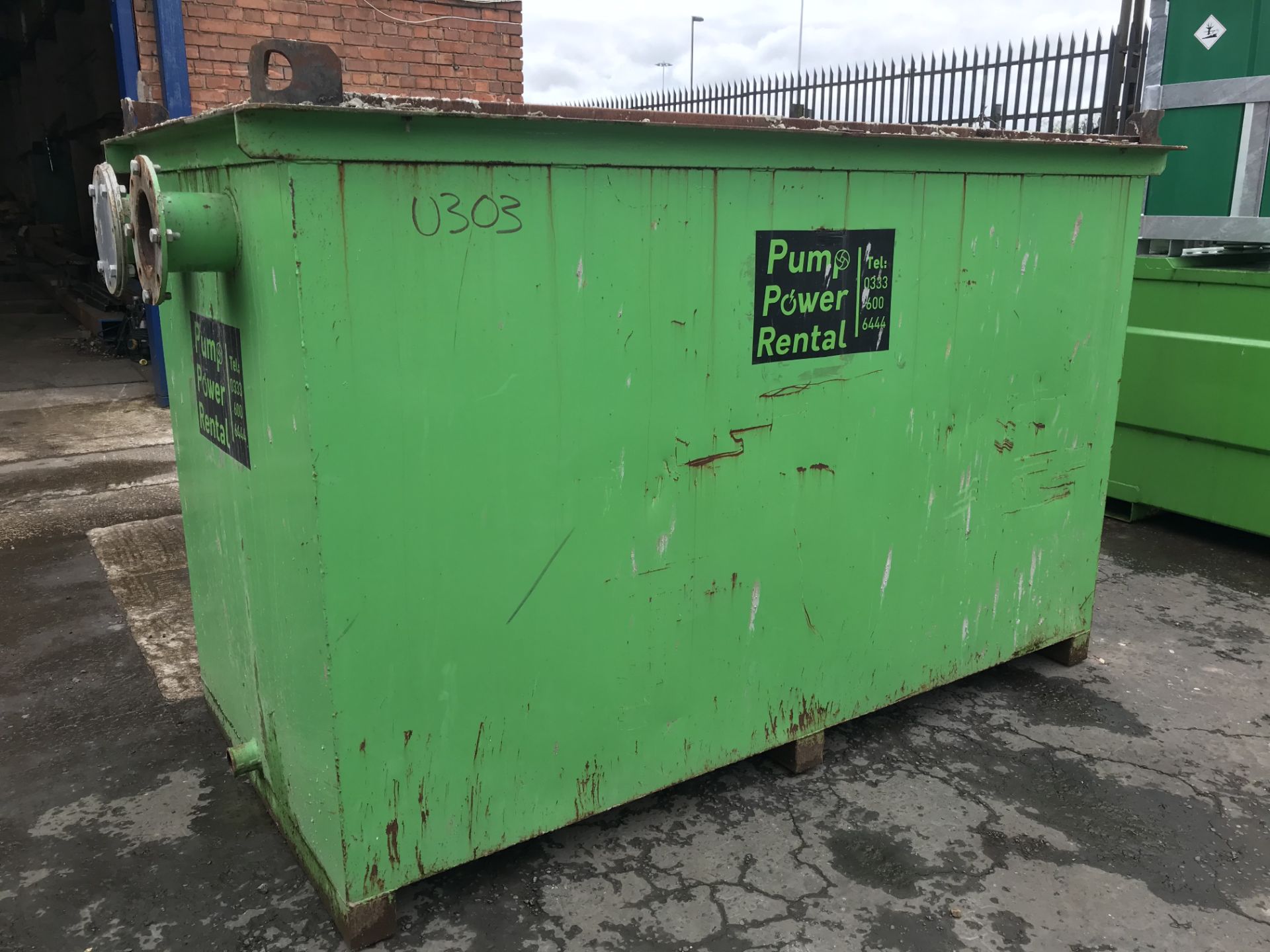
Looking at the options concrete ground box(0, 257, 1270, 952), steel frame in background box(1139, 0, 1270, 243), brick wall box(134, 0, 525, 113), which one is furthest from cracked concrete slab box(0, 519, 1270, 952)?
brick wall box(134, 0, 525, 113)

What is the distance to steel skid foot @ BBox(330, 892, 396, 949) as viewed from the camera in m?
2.05

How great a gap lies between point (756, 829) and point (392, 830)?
97 centimetres

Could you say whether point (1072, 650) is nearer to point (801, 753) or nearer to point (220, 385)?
point (801, 753)

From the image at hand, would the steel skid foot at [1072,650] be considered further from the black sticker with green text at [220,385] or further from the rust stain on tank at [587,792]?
the black sticker with green text at [220,385]

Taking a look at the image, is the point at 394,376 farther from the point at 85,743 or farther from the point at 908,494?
the point at 85,743

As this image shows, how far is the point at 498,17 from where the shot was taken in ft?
27.2

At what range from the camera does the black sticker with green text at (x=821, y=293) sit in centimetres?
230

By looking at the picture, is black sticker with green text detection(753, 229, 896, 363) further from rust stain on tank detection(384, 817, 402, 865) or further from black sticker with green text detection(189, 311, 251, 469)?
rust stain on tank detection(384, 817, 402, 865)

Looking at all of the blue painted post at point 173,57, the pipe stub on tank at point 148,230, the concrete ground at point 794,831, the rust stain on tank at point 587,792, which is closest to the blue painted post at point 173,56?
the blue painted post at point 173,57

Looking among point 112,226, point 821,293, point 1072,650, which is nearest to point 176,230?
point 112,226

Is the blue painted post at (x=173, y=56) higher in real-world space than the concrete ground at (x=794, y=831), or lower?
higher

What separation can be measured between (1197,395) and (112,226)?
4.49 meters

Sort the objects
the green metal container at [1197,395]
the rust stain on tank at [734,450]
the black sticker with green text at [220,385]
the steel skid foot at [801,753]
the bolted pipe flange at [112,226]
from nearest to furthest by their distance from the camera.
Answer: the bolted pipe flange at [112,226] → the black sticker with green text at [220,385] → the rust stain on tank at [734,450] → the steel skid foot at [801,753] → the green metal container at [1197,395]

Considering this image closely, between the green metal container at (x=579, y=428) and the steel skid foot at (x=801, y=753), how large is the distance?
0.07 metres
